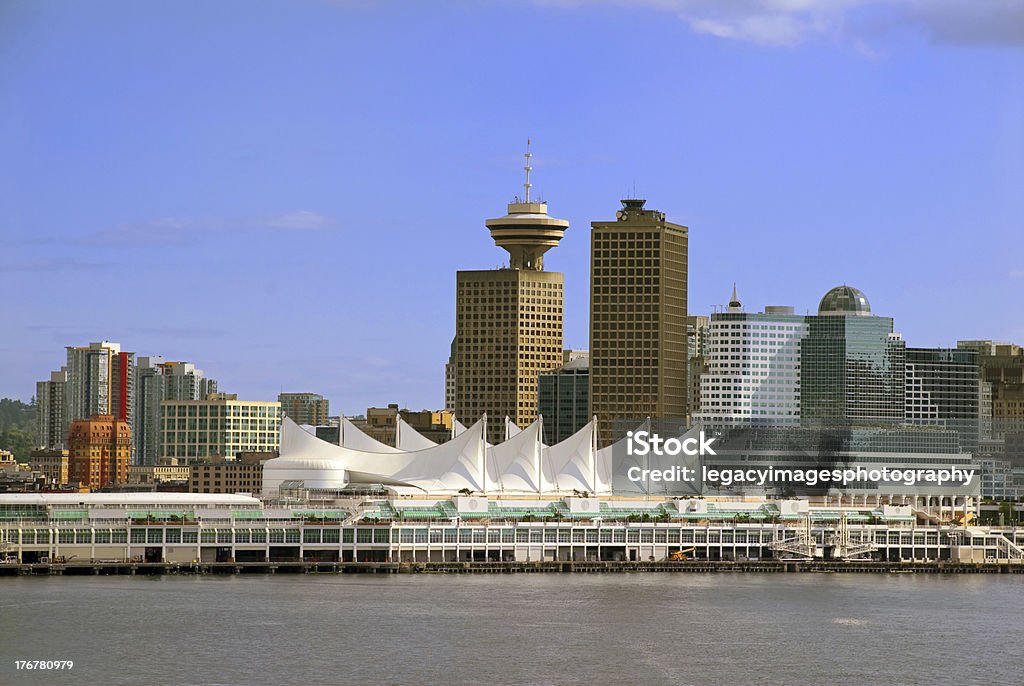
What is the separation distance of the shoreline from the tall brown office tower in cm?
7728

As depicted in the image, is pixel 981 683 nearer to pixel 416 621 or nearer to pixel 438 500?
pixel 416 621

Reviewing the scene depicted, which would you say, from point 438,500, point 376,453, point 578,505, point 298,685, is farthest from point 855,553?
point 298,685

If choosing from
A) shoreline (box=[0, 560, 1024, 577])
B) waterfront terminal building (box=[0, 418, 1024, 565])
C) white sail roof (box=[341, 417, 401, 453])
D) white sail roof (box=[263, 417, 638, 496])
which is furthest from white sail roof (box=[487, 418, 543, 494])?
shoreline (box=[0, 560, 1024, 577])

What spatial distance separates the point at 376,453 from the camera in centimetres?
13575

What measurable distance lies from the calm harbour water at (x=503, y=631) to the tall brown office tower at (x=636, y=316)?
89.2 metres

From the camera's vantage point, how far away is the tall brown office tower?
19250cm

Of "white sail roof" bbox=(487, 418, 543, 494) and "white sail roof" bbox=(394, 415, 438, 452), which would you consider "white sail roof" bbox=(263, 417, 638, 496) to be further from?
"white sail roof" bbox=(394, 415, 438, 452)

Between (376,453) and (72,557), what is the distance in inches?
1183

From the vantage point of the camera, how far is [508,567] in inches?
4429

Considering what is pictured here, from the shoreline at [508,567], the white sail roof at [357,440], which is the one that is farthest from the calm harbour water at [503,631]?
the white sail roof at [357,440]

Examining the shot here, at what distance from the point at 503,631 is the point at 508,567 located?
3132cm

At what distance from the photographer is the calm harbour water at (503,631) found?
7194cm

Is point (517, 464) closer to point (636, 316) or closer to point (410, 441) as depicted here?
point (410, 441)

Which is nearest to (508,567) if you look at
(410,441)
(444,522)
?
(444,522)
